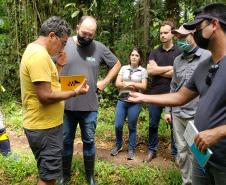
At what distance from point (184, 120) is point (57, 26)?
1.94 meters

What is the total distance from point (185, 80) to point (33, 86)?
1840mm

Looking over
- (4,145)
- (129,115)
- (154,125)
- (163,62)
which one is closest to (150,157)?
(154,125)

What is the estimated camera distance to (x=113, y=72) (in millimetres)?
4934

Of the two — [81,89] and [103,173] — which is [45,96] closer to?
[81,89]

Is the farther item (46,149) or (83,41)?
(83,41)

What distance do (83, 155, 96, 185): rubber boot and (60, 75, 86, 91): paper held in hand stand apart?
1.27 meters

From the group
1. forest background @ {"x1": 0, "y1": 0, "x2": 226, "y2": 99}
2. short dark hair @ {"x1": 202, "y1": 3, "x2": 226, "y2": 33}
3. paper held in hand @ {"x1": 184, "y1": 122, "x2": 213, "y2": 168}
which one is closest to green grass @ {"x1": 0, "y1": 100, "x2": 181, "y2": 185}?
paper held in hand @ {"x1": 184, "y1": 122, "x2": 213, "y2": 168}

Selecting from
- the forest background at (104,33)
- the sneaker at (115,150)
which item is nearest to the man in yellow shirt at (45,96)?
the forest background at (104,33)

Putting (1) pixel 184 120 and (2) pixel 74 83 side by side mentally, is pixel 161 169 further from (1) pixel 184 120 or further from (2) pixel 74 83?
(2) pixel 74 83

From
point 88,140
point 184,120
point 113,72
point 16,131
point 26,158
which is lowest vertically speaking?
point 16,131

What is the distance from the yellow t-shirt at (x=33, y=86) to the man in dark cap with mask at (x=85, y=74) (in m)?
0.76

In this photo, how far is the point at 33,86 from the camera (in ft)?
11.6

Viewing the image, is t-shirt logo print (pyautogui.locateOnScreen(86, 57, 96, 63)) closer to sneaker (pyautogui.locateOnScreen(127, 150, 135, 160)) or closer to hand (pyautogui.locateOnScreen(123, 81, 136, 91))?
Answer: hand (pyautogui.locateOnScreen(123, 81, 136, 91))

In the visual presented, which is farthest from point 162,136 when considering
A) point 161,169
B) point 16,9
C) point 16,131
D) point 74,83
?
point 16,9
